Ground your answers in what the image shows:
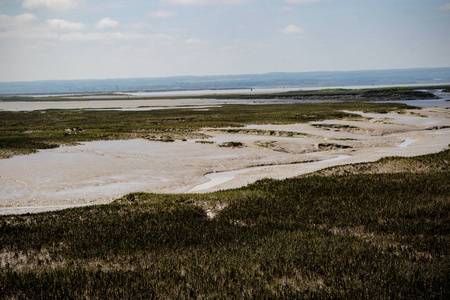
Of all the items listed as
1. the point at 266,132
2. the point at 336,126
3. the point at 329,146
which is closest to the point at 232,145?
the point at 329,146

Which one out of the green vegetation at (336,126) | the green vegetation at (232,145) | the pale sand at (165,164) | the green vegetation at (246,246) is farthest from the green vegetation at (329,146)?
the green vegetation at (246,246)

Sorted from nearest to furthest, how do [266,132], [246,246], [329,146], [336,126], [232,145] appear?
[246,246]
[329,146]
[232,145]
[266,132]
[336,126]

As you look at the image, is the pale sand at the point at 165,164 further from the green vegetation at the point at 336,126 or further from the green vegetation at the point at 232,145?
the green vegetation at the point at 336,126

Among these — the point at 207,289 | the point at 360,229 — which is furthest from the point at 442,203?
the point at 207,289

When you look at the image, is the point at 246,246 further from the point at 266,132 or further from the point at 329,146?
the point at 266,132

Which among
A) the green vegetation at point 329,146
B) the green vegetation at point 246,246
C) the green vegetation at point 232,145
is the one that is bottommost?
the green vegetation at point 329,146

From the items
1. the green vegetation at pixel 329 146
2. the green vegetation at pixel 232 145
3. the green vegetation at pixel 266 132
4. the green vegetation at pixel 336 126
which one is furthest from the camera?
the green vegetation at pixel 336 126

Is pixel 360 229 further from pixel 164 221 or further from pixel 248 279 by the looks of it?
pixel 164 221
